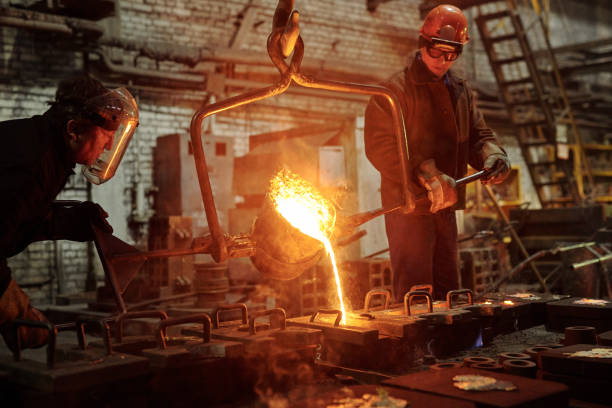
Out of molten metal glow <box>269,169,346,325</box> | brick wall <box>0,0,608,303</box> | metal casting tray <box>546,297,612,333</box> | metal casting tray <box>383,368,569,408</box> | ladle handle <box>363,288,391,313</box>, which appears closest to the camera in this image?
metal casting tray <box>383,368,569,408</box>

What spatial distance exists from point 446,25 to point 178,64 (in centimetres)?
730

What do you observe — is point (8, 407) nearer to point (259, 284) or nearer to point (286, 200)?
point (286, 200)

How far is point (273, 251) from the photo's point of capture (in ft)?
6.61

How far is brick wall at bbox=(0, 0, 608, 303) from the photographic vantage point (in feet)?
28.2

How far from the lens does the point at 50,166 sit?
81.3 inches

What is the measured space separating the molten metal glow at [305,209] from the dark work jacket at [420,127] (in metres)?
0.99

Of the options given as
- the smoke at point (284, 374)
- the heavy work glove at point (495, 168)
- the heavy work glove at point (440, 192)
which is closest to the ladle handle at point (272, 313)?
the smoke at point (284, 374)

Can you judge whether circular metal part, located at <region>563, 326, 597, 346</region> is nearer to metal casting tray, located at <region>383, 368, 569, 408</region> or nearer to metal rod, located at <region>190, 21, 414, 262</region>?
metal casting tray, located at <region>383, 368, 569, 408</region>

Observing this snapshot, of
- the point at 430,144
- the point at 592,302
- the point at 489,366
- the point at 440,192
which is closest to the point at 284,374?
the point at 489,366

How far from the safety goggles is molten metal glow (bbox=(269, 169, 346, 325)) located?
136cm

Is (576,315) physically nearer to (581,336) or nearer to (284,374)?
(581,336)

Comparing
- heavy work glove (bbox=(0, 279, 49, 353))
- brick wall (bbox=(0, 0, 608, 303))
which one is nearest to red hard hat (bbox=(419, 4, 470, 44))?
heavy work glove (bbox=(0, 279, 49, 353))

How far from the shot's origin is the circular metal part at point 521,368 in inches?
71.4

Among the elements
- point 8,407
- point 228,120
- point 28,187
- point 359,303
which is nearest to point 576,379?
point 8,407
